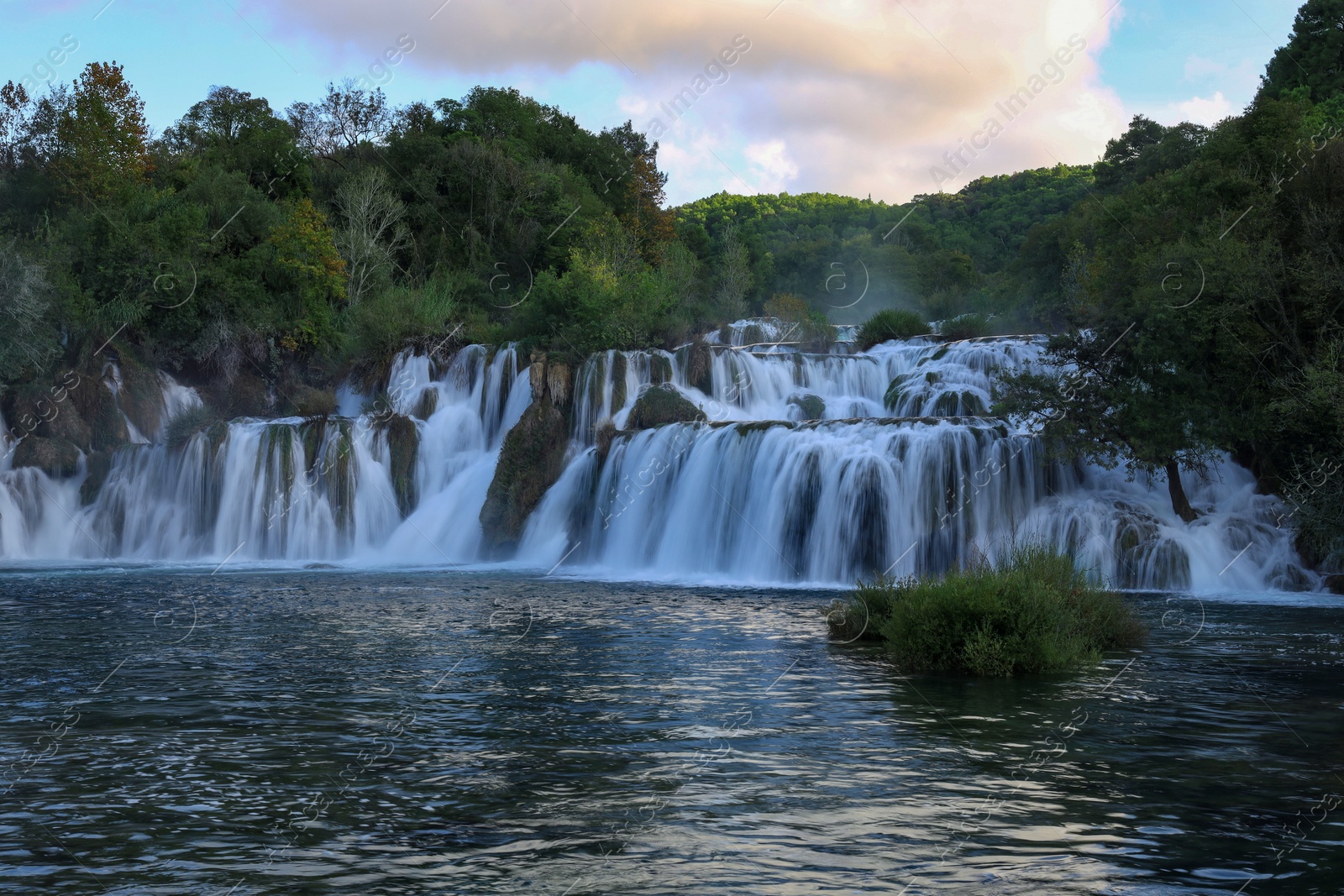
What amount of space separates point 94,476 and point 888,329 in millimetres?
29056

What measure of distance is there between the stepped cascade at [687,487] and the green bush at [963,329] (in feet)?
7.84

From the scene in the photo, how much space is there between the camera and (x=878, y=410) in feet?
128

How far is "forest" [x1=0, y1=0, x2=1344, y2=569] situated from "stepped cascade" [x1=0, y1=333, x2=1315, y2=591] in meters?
1.54

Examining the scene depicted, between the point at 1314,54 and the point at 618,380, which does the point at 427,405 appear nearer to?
the point at 618,380

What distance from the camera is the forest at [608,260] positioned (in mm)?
27922

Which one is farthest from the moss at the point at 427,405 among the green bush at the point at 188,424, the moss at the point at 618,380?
the moss at the point at 618,380

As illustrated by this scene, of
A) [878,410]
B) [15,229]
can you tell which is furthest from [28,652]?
[15,229]

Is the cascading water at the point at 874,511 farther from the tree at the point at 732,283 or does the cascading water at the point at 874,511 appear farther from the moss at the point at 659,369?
the tree at the point at 732,283

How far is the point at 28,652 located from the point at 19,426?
87.1 ft

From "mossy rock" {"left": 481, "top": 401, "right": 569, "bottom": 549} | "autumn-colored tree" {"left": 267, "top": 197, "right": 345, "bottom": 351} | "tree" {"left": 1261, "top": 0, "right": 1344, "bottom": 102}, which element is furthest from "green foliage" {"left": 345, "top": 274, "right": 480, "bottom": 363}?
"tree" {"left": 1261, "top": 0, "right": 1344, "bottom": 102}

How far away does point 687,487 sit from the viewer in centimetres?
3228

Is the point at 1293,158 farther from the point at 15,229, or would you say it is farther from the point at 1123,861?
the point at 15,229

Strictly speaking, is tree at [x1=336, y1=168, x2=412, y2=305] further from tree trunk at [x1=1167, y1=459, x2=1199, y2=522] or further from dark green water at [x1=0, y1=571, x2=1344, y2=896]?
dark green water at [x1=0, y1=571, x2=1344, y2=896]

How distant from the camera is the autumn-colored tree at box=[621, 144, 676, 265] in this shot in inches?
2820
